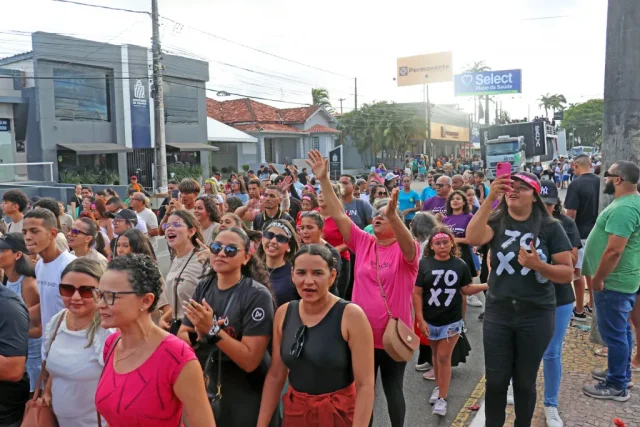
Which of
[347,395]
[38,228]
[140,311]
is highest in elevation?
[38,228]

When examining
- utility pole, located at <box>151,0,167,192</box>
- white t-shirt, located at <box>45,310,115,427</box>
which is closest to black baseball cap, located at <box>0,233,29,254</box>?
white t-shirt, located at <box>45,310,115,427</box>

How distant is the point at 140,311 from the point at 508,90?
57.5 m

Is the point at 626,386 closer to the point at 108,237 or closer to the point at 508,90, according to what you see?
the point at 108,237

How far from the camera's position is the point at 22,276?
13.0 feet

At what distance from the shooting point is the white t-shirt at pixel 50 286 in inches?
150

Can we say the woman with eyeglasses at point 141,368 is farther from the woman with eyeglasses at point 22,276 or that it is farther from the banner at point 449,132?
the banner at point 449,132

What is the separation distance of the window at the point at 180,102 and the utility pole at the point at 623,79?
26792 millimetres

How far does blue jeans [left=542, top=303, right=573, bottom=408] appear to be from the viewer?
4320mm

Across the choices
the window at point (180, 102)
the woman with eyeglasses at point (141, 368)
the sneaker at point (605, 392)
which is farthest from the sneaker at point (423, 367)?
the window at point (180, 102)

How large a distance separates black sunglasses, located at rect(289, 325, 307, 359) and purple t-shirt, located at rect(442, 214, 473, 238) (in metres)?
4.40

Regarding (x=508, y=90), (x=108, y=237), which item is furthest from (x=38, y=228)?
(x=508, y=90)

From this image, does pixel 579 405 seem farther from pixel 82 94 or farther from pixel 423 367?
pixel 82 94

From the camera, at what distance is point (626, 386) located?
4738mm

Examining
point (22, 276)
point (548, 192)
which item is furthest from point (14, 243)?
point (548, 192)
